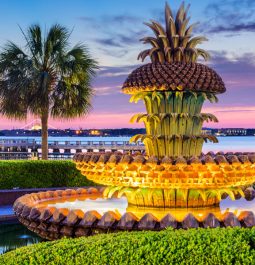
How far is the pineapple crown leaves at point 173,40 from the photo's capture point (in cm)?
760

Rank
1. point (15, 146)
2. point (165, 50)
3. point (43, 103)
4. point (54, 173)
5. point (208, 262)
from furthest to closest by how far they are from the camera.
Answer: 1. point (15, 146)
2. point (43, 103)
3. point (54, 173)
4. point (165, 50)
5. point (208, 262)

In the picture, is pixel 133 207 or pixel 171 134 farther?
pixel 133 207

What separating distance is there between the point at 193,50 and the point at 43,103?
13561mm

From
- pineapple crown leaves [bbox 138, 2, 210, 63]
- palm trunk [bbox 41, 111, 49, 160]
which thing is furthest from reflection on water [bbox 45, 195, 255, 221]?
palm trunk [bbox 41, 111, 49, 160]

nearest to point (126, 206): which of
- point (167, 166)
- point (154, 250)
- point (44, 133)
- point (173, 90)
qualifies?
point (167, 166)

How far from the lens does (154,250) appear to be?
4578mm

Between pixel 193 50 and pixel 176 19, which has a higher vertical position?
pixel 176 19

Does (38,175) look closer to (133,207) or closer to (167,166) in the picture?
(133,207)

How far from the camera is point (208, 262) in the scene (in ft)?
14.7

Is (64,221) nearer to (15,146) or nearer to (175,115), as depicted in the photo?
(175,115)

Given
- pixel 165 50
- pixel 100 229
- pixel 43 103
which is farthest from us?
pixel 43 103

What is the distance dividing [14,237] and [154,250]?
27.2ft

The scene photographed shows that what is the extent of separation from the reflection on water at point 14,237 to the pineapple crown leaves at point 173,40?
18.9ft

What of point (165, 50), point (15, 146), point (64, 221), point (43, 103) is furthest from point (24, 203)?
point (15, 146)
